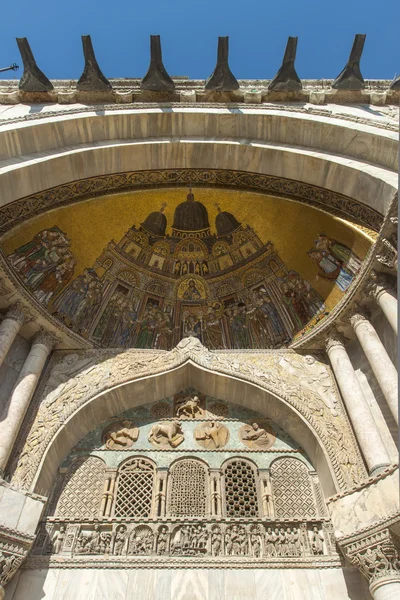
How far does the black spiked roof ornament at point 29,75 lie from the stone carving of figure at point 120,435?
6202mm

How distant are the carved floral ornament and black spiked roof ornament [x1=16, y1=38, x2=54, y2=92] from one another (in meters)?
5.04

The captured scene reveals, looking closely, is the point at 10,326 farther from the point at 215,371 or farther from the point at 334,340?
the point at 334,340

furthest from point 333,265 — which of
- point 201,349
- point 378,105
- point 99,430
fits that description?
point 99,430

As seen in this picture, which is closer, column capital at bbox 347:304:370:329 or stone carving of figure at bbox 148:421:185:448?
column capital at bbox 347:304:370:329

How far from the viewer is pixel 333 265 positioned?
7402mm

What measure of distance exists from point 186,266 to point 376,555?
5.53 metres

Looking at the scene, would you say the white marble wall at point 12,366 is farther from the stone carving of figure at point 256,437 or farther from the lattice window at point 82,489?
the stone carving of figure at point 256,437

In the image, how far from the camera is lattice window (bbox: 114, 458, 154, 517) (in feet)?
19.6

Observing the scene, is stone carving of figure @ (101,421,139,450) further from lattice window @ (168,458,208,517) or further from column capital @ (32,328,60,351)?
column capital @ (32,328,60,351)

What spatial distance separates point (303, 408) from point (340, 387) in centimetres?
61

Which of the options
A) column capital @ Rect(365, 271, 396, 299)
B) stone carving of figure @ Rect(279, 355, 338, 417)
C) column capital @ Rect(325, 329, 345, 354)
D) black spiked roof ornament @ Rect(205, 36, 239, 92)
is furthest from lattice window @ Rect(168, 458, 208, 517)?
black spiked roof ornament @ Rect(205, 36, 239, 92)

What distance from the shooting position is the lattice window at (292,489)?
5918 millimetres

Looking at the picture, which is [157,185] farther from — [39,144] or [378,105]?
[378,105]

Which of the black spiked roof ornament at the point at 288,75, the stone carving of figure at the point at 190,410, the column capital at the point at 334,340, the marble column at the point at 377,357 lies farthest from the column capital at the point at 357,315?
the black spiked roof ornament at the point at 288,75
